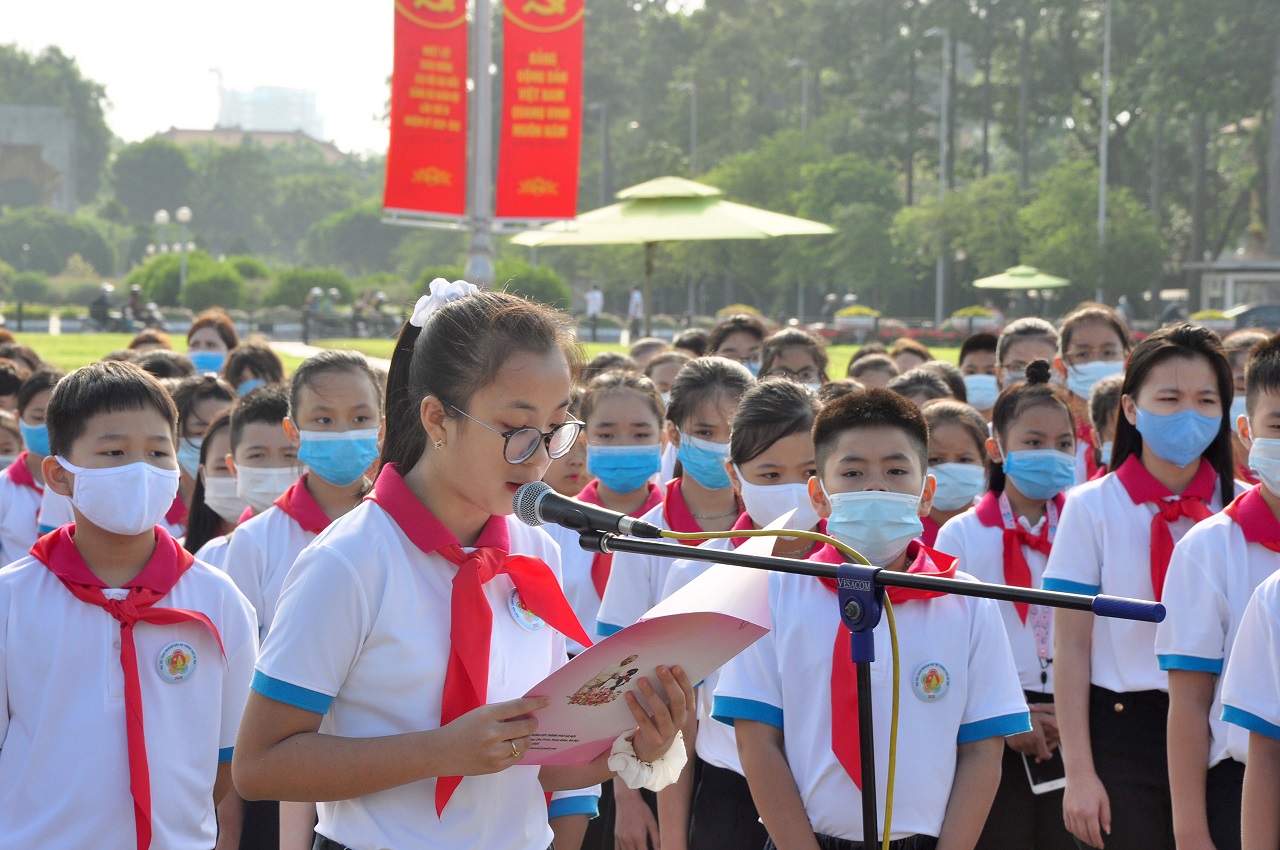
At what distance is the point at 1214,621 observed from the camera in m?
3.21

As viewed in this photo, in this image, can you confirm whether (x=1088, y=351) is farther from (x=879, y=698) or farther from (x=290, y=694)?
(x=290, y=694)

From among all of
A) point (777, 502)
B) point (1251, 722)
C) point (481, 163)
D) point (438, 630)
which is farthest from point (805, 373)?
point (481, 163)

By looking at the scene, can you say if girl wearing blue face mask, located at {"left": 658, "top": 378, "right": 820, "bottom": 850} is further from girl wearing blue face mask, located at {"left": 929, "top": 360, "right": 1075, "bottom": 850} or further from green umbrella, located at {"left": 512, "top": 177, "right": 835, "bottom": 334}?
green umbrella, located at {"left": 512, "top": 177, "right": 835, "bottom": 334}

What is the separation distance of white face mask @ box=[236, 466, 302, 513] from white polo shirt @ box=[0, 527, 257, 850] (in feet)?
4.86

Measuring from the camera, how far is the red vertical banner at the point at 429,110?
51.4 ft

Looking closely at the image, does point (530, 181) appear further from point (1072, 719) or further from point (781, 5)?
point (781, 5)

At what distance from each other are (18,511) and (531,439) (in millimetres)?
3971

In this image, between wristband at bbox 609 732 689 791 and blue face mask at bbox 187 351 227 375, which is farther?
blue face mask at bbox 187 351 227 375

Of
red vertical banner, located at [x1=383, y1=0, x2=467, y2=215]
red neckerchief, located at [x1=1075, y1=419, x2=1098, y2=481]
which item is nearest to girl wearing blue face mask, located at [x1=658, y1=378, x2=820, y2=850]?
red neckerchief, located at [x1=1075, y1=419, x2=1098, y2=481]

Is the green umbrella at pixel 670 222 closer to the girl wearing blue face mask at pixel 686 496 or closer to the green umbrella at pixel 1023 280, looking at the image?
the girl wearing blue face mask at pixel 686 496

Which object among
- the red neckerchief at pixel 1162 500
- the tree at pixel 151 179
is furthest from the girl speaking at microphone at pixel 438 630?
the tree at pixel 151 179

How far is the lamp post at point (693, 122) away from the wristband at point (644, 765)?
51284mm

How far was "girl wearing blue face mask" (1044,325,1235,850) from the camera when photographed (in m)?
3.68

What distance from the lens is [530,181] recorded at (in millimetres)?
15953
